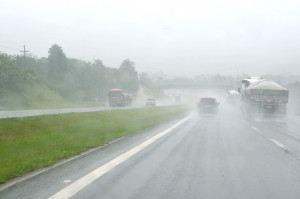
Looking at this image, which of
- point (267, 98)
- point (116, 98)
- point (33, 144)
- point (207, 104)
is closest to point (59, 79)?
point (116, 98)

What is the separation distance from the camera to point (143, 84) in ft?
422

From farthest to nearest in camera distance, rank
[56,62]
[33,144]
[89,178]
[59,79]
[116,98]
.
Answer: [56,62]
[59,79]
[116,98]
[33,144]
[89,178]

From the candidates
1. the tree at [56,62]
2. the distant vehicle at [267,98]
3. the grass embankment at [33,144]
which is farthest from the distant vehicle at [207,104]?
the tree at [56,62]

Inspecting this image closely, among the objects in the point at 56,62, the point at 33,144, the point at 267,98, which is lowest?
the point at 33,144

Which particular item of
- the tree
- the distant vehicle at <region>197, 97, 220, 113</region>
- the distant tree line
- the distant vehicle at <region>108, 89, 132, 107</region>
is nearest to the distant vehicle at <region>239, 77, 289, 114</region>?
the distant vehicle at <region>197, 97, 220, 113</region>

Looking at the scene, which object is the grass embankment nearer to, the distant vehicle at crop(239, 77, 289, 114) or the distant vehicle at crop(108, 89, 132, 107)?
the distant vehicle at crop(239, 77, 289, 114)

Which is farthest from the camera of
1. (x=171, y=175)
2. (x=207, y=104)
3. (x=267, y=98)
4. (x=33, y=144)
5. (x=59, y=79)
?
(x=59, y=79)

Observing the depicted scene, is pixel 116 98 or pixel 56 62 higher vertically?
pixel 56 62

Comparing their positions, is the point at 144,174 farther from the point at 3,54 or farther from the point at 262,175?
the point at 3,54

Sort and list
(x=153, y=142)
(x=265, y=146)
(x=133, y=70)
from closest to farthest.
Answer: (x=265, y=146)
(x=153, y=142)
(x=133, y=70)

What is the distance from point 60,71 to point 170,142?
3067 inches

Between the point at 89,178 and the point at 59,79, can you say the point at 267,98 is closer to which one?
the point at 89,178

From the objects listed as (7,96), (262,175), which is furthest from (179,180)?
(7,96)

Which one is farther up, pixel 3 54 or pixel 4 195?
pixel 3 54
